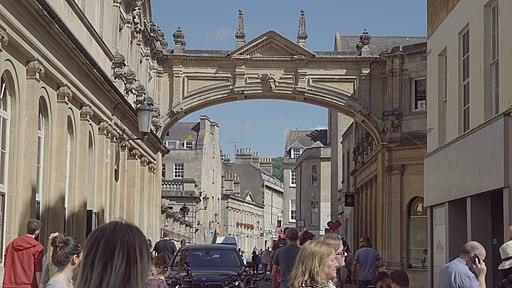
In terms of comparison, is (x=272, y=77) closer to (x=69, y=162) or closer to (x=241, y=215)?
(x=69, y=162)

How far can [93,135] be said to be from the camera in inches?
982

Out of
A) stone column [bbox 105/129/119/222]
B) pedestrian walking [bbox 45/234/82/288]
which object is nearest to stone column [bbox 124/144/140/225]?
stone column [bbox 105/129/119/222]

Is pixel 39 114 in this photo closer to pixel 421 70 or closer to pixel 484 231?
pixel 484 231

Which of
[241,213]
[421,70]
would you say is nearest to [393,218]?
[421,70]

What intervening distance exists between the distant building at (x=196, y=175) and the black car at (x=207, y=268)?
45.8 meters

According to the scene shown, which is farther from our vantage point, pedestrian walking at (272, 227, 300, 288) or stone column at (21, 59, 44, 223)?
stone column at (21, 59, 44, 223)

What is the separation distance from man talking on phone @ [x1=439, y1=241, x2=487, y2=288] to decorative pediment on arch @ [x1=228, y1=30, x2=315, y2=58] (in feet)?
93.2

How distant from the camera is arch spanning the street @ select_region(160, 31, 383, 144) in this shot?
124 ft

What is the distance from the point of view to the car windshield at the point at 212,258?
66.0 feet

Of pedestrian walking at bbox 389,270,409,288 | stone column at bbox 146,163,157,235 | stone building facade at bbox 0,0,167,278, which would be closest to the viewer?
pedestrian walking at bbox 389,270,409,288

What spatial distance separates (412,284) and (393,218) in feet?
10.7

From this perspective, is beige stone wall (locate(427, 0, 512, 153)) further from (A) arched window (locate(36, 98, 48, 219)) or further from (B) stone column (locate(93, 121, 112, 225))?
(B) stone column (locate(93, 121, 112, 225))

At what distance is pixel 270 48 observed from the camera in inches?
1503

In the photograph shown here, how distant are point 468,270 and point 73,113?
45.6ft
